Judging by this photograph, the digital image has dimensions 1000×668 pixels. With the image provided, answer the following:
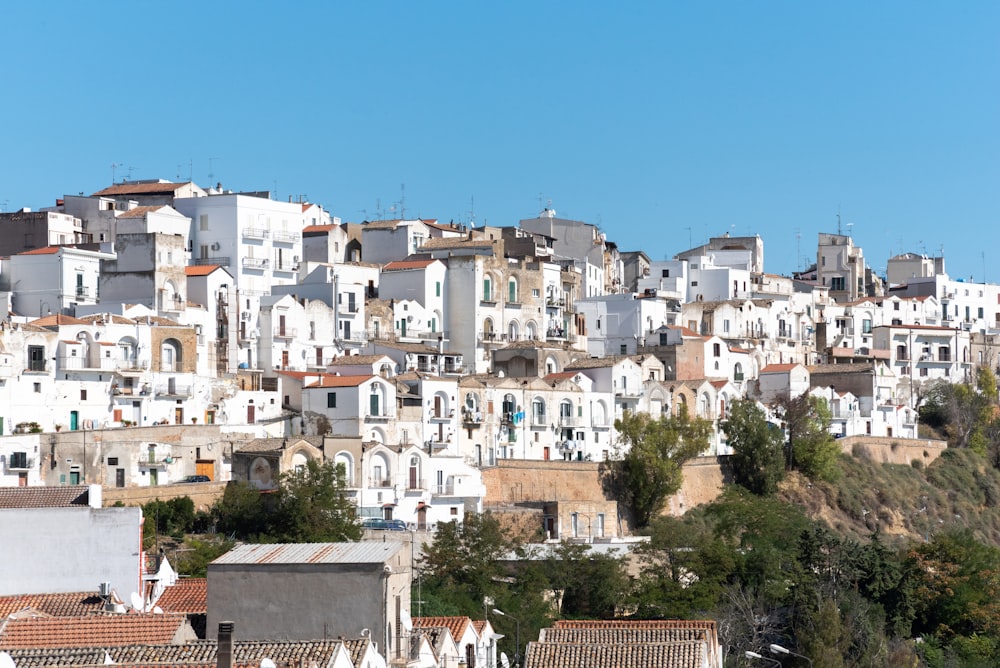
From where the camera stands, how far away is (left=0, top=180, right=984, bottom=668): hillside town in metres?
57.4

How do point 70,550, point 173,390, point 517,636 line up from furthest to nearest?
point 173,390, point 517,636, point 70,550

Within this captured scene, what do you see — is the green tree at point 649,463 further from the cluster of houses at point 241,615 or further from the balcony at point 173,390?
the cluster of houses at point 241,615

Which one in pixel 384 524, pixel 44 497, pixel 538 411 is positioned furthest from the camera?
pixel 538 411

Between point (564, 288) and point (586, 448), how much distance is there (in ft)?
47.8

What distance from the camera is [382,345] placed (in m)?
75.3

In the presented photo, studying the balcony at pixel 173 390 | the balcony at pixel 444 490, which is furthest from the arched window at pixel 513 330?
the balcony at pixel 173 390

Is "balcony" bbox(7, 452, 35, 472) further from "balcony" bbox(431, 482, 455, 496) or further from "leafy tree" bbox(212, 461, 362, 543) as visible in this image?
"balcony" bbox(431, 482, 455, 496)

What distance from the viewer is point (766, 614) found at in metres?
51.3

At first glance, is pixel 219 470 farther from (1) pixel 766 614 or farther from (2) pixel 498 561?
(1) pixel 766 614

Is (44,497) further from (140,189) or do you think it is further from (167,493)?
(140,189)

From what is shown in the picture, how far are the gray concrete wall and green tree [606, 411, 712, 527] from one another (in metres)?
38.6

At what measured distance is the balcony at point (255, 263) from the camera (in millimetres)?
78250

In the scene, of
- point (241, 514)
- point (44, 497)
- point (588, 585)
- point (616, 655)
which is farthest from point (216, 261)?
point (616, 655)

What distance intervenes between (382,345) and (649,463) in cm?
1212
